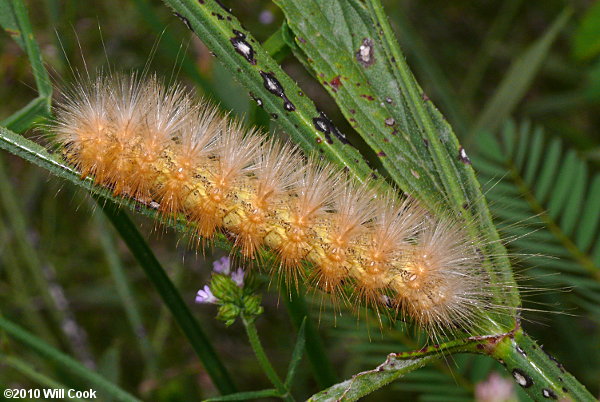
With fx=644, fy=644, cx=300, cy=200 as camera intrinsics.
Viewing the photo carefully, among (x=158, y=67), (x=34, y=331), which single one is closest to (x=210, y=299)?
(x=34, y=331)

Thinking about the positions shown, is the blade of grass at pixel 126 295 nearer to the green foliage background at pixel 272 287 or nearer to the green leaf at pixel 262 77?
the green foliage background at pixel 272 287

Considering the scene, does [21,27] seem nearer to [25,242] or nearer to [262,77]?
[262,77]

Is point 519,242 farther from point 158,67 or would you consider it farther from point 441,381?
point 158,67

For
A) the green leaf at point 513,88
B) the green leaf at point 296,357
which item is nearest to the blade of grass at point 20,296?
the green leaf at point 296,357

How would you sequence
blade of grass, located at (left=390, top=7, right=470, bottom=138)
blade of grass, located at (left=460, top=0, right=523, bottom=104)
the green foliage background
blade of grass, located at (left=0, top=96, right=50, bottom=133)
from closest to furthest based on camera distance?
blade of grass, located at (left=0, top=96, right=50, bottom=133)
the green foliage background
blade of grass, located at (left=390, top=7, right=470, bottom=138)
blade of grass, located at (left=460, top=0, right=523, bottom=104)

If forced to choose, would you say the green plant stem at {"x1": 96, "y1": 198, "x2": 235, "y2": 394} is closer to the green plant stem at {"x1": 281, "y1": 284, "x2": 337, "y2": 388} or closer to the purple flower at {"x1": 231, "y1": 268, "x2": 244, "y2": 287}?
the purple flower at {"x1": 231, "y1": 268, "x2": 244, "y2": 287}

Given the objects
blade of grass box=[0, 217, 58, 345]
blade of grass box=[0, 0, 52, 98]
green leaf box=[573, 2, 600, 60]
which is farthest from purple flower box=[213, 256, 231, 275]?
blade of grass box=[0, 217, 58, 345]

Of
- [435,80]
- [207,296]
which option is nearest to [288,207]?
[207,296]
